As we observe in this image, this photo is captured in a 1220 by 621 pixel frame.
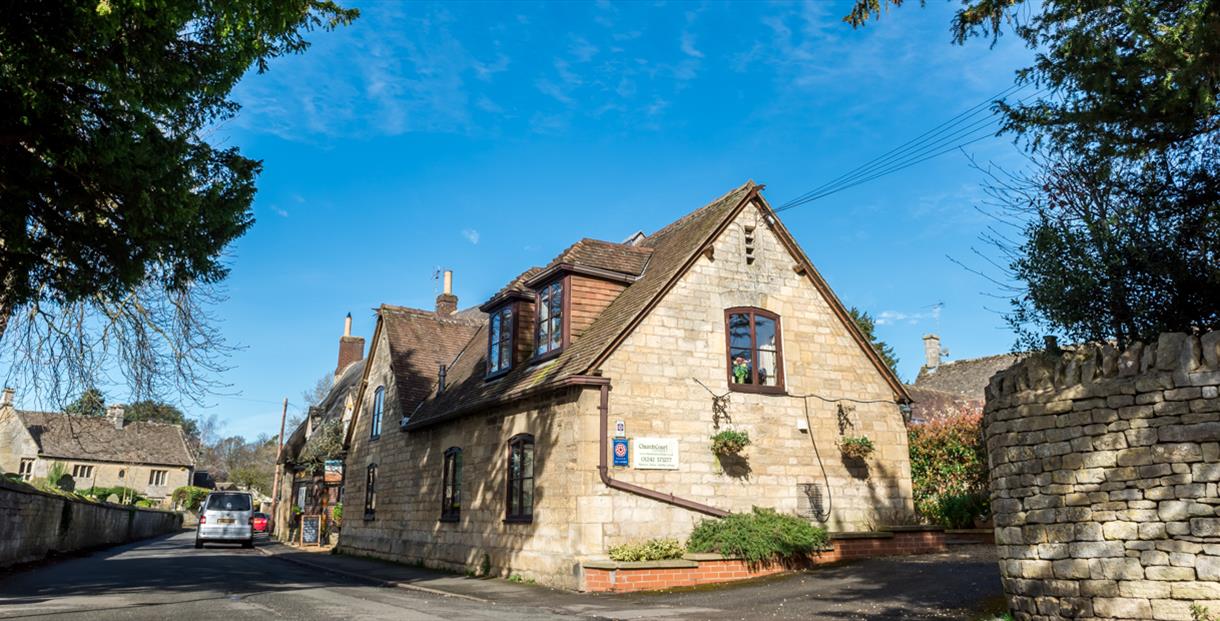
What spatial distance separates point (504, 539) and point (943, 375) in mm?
27479

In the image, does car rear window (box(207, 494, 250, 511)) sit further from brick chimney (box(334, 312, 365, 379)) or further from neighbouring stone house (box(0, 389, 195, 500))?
neighbouring stone house (box(0, 389, 195, 500))

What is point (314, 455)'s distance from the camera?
103 ft

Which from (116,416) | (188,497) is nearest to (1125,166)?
(188,497)

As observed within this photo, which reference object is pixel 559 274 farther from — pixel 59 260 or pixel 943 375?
pixel 943 375

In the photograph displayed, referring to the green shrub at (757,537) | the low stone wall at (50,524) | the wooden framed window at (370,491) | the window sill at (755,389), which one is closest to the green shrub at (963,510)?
the green shrub at (757,537)

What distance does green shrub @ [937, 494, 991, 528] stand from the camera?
18.5 meters

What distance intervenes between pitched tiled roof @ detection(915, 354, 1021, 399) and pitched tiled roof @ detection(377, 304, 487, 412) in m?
21.6

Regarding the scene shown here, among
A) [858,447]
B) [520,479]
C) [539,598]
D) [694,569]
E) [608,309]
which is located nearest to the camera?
[539,598]

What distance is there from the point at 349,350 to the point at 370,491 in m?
21.2

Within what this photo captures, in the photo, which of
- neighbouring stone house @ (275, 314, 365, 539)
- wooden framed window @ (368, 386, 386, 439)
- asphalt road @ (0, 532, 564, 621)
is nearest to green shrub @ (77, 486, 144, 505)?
neighbouring stone house @ (275, 314, 365, 539)

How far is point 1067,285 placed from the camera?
1242 cm

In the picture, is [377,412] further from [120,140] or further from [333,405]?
[120,140]

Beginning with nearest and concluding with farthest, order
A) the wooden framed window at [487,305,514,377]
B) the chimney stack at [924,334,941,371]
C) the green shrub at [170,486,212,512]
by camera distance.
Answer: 1. the wooden framed window at [487,305,514,377]
2. the chimney stack at [924,334,941,371]
3. the green shrub at [170,486,212,512]

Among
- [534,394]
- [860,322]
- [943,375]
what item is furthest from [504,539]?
[943,375]
